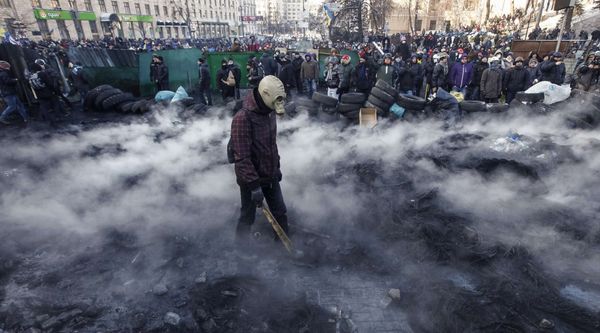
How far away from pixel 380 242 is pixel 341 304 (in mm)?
1080

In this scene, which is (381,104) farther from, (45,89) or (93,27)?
(93,27)

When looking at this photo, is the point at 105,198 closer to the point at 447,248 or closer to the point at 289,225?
the point at 289,225

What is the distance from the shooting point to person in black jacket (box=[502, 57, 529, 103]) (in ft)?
30.9

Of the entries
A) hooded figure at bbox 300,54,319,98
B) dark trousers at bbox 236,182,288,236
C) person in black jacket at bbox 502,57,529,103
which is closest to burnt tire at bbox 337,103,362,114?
hooded figure at bbox 300,54,319,98

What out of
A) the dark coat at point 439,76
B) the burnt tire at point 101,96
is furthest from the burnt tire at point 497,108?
the burnt tire at point 101,96

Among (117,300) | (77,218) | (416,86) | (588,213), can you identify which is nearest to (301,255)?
(117,300)

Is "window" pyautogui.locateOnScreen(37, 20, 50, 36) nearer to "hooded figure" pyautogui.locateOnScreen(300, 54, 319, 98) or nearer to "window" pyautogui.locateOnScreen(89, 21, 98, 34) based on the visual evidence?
"window" pyautogui.locateOnScreen(89, 21, 98, 34)

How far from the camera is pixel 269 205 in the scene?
3.88 m

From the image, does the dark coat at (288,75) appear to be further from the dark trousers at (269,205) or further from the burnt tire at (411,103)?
the dark trousers at (269,205)

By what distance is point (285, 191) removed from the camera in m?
5.20

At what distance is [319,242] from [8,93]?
372 inches

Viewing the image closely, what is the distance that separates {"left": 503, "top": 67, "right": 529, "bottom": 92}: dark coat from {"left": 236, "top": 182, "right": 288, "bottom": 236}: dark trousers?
868 cm

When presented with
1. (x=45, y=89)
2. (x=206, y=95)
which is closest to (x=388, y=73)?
(x=206, y=95)

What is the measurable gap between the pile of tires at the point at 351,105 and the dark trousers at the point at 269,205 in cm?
552
